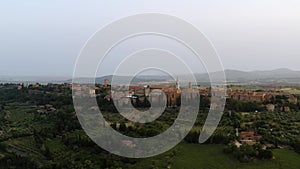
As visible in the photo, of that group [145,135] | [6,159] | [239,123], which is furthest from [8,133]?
[239,123]

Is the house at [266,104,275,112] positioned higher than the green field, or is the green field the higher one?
the house at [266,104,275,112]

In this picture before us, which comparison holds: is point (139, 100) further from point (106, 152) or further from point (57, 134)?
point (106, 152)

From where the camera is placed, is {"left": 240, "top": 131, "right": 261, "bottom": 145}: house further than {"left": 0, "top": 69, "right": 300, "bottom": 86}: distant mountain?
No

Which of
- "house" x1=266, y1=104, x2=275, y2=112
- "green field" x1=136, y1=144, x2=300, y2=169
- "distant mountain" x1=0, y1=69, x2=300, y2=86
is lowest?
"green field" x1=136, y1=144, x2=300, y2=169

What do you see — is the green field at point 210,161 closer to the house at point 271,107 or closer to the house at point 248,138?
the house at point 248,138

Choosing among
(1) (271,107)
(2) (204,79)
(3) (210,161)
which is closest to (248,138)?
(3) (210,161)

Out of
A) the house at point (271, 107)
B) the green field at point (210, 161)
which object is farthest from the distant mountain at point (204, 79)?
the house at point (271, 107)

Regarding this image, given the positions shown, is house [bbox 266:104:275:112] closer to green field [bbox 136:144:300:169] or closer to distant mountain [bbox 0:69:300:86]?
distant mountain [bbox 0:69:300:86]

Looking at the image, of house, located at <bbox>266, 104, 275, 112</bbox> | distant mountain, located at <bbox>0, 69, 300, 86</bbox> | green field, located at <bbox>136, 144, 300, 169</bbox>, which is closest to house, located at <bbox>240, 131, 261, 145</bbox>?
green field, located at <bbox>136, 144, 300, 169</bbox>
